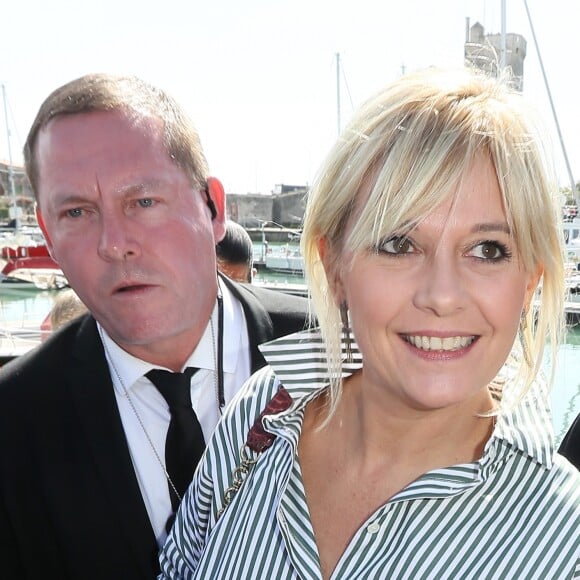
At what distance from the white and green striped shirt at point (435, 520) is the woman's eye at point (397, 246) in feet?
1.24

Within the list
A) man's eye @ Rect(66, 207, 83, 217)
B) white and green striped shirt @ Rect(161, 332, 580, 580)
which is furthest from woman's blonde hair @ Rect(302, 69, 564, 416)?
man's eye @ Rect(66, 207, 83, 217)

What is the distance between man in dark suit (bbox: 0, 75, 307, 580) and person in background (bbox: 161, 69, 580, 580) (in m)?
0.42

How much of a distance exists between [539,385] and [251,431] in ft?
2.14

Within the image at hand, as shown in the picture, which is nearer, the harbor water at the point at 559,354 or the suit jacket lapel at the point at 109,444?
the suit jacket lapel at the point at 109,444

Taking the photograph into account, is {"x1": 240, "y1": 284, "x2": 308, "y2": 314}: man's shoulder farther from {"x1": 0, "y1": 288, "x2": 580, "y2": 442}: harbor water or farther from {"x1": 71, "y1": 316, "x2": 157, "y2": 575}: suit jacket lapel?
{"x1": 0, "y1": 288, "x2": 580, "y2": 442}: harbor water

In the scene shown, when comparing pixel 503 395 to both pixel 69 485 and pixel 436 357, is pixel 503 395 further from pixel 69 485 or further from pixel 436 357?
pixel 69 485

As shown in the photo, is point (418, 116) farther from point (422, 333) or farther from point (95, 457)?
point (95, 457)

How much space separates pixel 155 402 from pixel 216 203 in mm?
624

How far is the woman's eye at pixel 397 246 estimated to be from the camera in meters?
1.09

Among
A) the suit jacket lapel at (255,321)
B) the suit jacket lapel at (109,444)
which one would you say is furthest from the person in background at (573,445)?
the suit jacket lapel at (109,444)

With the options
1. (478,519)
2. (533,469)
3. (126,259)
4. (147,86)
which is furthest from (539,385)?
(147,86)

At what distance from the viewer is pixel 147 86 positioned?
1682 mm

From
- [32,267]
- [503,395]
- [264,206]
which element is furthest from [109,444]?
[264,206]

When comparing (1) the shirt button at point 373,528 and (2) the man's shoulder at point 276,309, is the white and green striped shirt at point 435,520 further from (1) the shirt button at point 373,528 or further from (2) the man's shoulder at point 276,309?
(2) the man's shoulder at point 276,309
